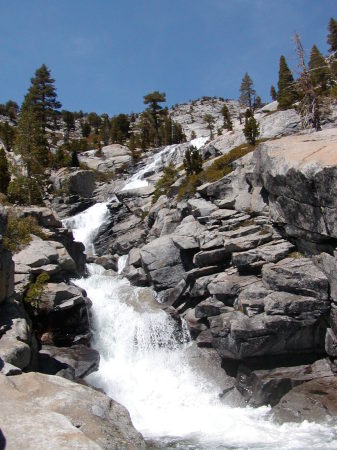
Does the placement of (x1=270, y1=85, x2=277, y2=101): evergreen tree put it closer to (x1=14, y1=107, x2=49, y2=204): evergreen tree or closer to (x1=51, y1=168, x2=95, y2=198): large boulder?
(x1=51, y1=168, x2=95, y2=198): large boulder

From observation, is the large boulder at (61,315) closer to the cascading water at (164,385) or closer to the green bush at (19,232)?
the cascading water at (164,385)

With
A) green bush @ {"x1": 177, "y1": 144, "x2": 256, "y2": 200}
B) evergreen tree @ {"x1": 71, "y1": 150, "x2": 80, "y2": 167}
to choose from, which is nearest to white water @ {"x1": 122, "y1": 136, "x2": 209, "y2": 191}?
evergreen tree @ {"x1": 71, "y1": 150, "x2": 80, "y2": 167}

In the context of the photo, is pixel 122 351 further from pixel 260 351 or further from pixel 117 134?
pixel 117 134

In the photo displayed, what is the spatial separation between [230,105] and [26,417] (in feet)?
496

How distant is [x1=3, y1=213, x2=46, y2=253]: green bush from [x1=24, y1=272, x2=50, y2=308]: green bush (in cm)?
345

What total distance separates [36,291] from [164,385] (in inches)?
369

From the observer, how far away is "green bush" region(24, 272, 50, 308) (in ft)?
74.8

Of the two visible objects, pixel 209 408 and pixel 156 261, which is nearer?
pixel 209 408

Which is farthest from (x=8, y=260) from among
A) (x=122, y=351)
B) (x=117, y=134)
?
(x=117, y=134)

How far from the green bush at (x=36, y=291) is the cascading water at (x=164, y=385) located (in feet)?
16.4

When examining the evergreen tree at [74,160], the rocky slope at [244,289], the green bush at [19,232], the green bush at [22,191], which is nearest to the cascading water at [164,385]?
the rocky slope at [244,289]

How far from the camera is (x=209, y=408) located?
805 inches

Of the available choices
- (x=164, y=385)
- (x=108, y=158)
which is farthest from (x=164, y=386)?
(x=108, y=158)

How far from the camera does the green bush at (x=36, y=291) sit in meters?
22.8
